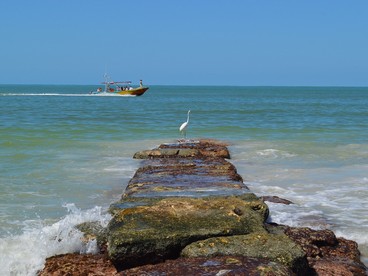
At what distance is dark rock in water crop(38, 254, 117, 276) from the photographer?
5.07m

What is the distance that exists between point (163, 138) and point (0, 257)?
15018 mm

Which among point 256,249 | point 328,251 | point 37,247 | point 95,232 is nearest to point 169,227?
point 256,249

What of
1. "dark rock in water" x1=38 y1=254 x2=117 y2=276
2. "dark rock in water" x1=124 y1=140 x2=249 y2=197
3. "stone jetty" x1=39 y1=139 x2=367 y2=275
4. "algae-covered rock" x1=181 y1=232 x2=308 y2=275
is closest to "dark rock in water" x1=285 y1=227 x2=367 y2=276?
"stone jetty" x1=39 y1=139 x2=367 y2=275

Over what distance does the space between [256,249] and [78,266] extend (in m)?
1.63

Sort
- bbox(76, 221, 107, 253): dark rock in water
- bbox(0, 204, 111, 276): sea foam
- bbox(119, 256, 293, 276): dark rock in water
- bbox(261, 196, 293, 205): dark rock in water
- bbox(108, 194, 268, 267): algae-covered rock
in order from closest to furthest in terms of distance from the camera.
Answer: bbox(119, 256, 293, 276): dark rock in water, bbox(108, 194, 268, 267): algae-covered rock, bbox(0, 204, 111, 276): sea foam, bbox(76, 221, 107, 253): dark rock in water, bbox(261, 196, 293, 205): dark rock in water

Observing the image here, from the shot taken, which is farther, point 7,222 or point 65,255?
point 7,222

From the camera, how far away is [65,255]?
5488mm

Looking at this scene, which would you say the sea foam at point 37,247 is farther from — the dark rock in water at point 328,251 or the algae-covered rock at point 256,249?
the dark rock in water at point 328,251

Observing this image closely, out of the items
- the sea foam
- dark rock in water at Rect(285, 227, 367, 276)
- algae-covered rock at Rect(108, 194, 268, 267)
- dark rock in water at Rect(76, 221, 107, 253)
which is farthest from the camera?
dark rock in water at Rect(76, 221, 107, 253)

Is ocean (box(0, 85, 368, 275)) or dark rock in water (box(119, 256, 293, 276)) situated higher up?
dark rock in water (box(119, 256, 293, 276))

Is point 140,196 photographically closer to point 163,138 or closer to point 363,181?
point 363,181

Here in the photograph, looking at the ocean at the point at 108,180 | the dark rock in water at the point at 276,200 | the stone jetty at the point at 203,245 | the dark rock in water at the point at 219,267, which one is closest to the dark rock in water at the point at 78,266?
the stone jetty at the point at 203,245

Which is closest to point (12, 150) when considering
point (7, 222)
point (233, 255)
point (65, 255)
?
point (7, 222)

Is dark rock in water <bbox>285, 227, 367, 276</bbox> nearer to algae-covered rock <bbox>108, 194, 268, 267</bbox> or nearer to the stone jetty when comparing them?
the stone jetty
